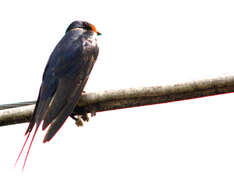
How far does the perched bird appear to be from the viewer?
2799 mm

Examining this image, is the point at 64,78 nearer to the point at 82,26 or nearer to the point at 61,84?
the point at 61,84

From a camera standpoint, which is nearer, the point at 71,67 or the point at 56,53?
the point at 71,67

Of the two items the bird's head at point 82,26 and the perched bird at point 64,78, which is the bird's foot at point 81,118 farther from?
the bird's head at point 82,26

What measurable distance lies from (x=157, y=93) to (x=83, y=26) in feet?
9.10

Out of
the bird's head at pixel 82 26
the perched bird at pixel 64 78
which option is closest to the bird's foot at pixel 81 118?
the perched bird at pixel 64 78

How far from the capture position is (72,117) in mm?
2891

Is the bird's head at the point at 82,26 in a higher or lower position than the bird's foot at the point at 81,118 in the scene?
higher

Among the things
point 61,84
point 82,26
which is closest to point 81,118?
point 61,84

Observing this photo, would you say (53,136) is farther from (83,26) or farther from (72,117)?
(83,26)

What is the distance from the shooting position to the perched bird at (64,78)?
280cm

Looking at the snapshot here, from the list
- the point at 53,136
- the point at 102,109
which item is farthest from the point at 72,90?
the point at 102,109

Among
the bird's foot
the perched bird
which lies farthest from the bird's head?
the bird's foot

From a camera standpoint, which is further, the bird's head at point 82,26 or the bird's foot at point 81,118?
the bird's head at point 82,26

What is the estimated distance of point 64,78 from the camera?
134 inches
